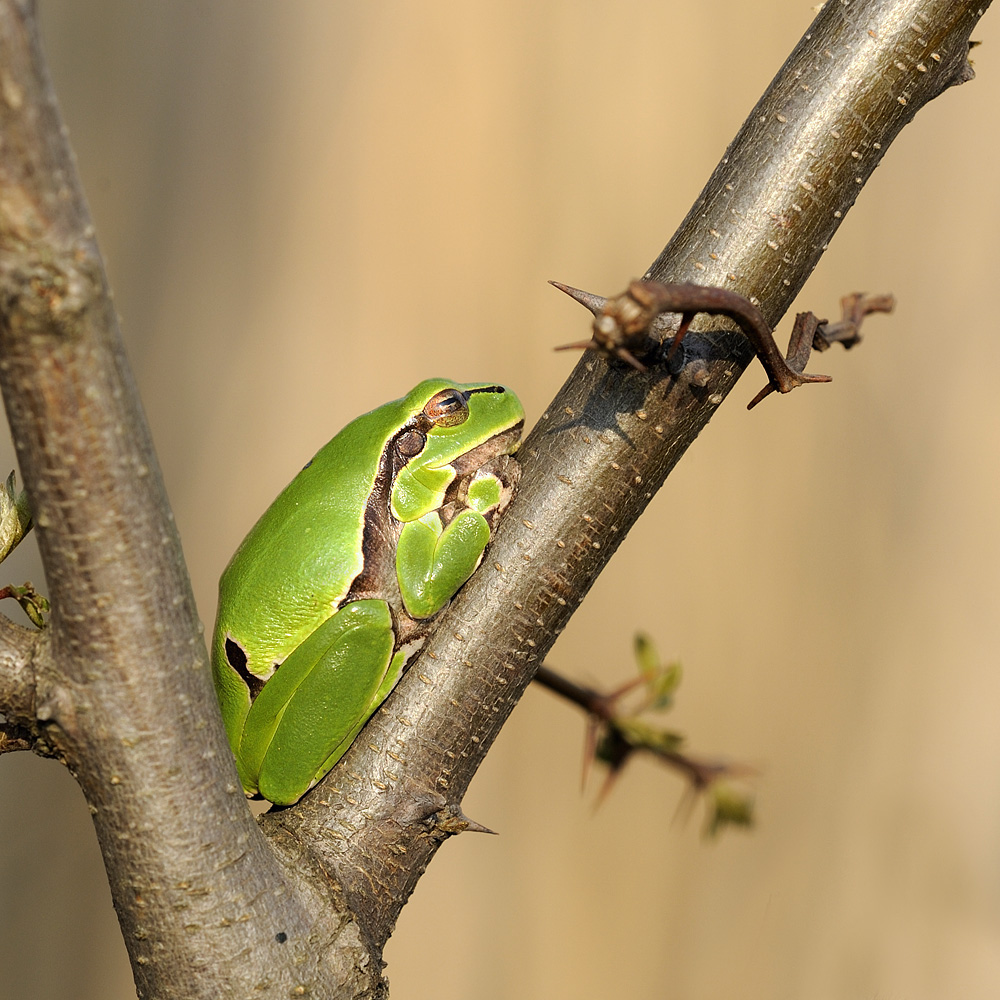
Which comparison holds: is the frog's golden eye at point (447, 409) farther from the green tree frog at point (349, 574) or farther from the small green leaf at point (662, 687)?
the small green leaf at point (662, 687)

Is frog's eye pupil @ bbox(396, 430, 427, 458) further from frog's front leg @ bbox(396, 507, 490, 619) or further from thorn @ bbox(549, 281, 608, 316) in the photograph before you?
thorn @ bbox(549, 281, 608, 316)

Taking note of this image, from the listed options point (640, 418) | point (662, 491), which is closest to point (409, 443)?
point (640, 418)

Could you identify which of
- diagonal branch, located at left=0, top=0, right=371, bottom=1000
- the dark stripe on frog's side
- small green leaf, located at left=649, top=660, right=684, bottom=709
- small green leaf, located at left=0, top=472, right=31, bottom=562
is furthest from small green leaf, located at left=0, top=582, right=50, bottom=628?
small green leaf, located at left=649, top=660, right=684, bottom=709

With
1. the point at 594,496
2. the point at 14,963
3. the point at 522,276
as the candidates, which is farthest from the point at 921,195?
the point at 14,963

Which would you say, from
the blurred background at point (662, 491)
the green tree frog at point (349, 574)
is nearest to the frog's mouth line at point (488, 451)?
the green tree frog at point (349, 574)

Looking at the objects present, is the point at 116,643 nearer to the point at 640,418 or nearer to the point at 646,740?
the point at 640,418
